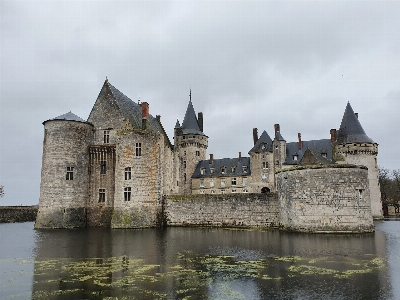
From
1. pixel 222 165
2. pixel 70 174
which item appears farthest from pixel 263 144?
pixel 70 174

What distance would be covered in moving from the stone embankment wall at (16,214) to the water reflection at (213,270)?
966 inches

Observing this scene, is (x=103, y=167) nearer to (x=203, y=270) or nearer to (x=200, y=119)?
(x=203, y=270)

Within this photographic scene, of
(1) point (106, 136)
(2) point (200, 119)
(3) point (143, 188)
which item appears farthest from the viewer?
(2) point (200, 119)

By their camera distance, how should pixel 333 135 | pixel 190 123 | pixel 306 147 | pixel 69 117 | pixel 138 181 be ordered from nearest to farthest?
pixel 138 181 < pixel 69 117 < pixel 333 135 < pixel 306 147 < pixel 190 123

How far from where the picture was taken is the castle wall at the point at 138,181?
2434 centimetres

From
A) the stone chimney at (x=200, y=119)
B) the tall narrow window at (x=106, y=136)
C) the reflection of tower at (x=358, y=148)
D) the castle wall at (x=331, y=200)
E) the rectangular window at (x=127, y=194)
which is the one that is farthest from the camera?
the stone chimney at (x=200, y=119)

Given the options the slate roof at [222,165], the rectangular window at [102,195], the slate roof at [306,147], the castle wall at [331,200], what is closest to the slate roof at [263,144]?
the slate roof at [306,147]

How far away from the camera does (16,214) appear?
37.2 meters

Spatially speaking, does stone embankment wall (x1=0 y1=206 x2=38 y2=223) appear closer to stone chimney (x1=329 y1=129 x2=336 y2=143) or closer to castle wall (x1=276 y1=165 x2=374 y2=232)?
castle wall (x1=276 y1=165 x2=374 y2=232)

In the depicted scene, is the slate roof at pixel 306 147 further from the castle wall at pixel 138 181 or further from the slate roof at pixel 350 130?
the castle wall at pixel 138 181

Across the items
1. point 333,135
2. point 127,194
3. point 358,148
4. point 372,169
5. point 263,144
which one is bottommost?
point 127,194

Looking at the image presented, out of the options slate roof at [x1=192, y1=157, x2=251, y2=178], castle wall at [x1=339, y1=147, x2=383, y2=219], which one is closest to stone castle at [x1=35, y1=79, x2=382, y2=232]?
castle wall at [x1=339, y1=147, x2=383, y2=219]

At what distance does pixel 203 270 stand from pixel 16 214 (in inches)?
1371

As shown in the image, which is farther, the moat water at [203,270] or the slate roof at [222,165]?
the slate roof at [222,165]
